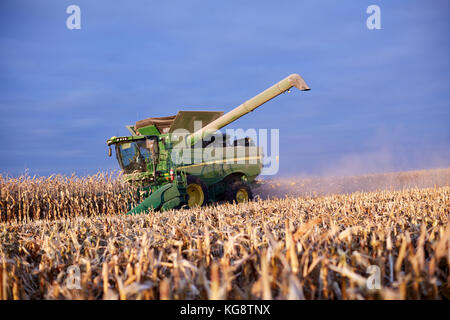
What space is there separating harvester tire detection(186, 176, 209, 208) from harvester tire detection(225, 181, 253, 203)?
1471 millimetres

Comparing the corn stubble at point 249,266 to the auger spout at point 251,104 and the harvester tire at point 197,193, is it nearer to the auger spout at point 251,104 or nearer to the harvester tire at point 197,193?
the harvester tire at point 197,193

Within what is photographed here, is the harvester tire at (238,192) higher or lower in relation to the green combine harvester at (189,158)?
lower

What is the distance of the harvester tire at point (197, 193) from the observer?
938 cm

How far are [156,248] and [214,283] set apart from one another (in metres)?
1.31

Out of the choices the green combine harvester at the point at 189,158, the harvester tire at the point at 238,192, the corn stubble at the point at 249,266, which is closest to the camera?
the corn stubble at the point at 249,266

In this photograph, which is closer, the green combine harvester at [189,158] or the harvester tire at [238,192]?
the green combine harvester at [189,158]

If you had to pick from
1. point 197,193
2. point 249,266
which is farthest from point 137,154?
point 249,266

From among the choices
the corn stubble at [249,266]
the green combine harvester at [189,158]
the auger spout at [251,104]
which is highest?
the auger spout at [251,104]

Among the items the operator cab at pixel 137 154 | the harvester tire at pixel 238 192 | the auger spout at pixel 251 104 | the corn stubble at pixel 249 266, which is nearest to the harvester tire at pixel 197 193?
the operator cab at pixel 137 154

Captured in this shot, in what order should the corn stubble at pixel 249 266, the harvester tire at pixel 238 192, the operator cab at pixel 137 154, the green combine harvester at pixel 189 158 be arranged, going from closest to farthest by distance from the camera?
the corn stubble at pixel 249 266 < the green combine harvester at pixel 189 158 < the operator cab at pixel 137 154 < the harvester tire at pixel 238 192

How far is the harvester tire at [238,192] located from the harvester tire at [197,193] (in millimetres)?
1471

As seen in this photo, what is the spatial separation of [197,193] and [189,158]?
1.31 m
